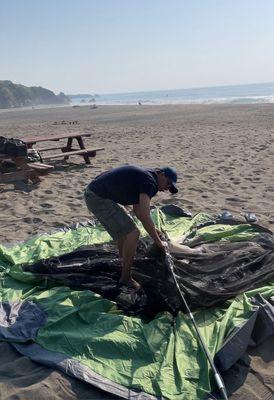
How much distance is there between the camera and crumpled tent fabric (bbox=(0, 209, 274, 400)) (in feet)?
10.6

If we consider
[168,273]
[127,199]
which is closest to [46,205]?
[127,199]

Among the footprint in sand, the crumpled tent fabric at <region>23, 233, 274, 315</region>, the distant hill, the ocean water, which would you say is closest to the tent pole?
the crumpled tent fabric at <region>23, 233, 274, 315</region>

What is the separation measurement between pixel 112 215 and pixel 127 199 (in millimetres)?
238

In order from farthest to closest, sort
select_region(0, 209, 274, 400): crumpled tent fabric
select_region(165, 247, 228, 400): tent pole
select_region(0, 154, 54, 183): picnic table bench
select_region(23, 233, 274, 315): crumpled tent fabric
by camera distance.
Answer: select_region(0, 154, 54, 183): picnic table bench
select_region(23, 233, 274, 315): crumpled tent fabric
select_region(0, 209, 274, 400): crumpled tent fabric
select_region(165, 247, 228, 400): tent pole

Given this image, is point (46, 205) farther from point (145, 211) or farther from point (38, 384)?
point (38, 384)

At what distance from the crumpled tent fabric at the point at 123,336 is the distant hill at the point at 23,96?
81.6 m

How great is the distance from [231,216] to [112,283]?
2.42 meters

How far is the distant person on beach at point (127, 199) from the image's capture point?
411cm

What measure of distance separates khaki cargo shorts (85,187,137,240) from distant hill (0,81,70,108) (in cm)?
8122

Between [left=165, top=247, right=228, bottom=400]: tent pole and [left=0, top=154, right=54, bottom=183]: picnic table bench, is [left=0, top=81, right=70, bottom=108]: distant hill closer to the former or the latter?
[left=0, top=154, right=54, bottom=183]: picnic table bench

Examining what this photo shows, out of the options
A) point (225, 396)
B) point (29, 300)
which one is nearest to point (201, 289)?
point (225, 396)

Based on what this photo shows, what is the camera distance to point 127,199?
4.29m

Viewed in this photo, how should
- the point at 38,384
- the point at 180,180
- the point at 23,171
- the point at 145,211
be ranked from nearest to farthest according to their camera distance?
1. the point at 38,384
2. the point at 145,211
3. the point at 180,180
4. the point at 23,171

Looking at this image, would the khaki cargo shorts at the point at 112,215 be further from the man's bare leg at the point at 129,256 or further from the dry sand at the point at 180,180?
the dry sand at the point at 180,180
